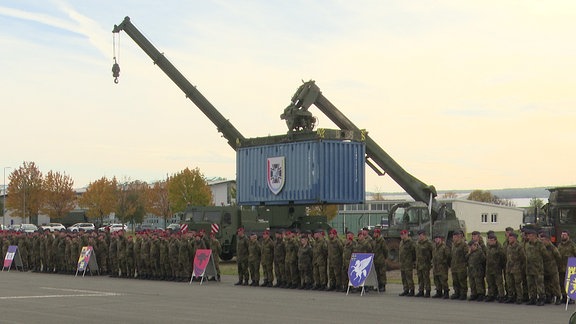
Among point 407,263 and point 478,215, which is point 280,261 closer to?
point 407,263

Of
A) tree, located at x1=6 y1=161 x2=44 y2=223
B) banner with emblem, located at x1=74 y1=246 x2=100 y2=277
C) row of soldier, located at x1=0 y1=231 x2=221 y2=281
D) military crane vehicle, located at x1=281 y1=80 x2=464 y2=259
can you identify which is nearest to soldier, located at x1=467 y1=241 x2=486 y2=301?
row of soldier, located at x1=0 y1=231 x2=221 y2=281

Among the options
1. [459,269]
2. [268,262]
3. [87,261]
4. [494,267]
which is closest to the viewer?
[494,267]

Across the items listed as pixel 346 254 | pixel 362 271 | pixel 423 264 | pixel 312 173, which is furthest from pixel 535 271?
pixel 312 173

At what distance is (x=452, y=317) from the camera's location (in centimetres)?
1413

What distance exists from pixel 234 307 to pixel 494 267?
534cm

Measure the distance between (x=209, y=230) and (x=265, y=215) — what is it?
2.23 meters

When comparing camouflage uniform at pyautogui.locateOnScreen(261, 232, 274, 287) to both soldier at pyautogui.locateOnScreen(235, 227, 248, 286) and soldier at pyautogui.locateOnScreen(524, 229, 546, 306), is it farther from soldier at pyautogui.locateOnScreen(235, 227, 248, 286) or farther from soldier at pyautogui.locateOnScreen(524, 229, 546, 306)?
soldier at pyautogui.locateOnScreen(524, 229, 546, 306)

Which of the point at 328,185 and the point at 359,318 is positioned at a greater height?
the point at 328,185

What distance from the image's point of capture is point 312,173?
1193 inches

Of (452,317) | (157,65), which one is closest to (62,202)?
(157,65)

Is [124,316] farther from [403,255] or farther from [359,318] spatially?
[403,255]

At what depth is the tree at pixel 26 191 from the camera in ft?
262

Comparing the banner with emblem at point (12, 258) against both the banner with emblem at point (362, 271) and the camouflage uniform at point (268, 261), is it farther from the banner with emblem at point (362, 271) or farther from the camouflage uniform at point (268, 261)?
the banner with emblem at point (362, 271)

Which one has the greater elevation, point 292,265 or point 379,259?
point 379,259
